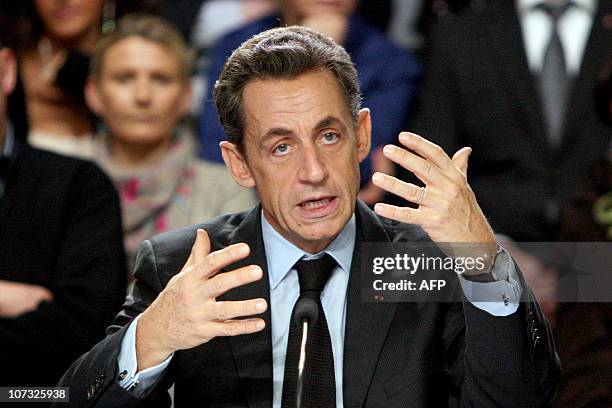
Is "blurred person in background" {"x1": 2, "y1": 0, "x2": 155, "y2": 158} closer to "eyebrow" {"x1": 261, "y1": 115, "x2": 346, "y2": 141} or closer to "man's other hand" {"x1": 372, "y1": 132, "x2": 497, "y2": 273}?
"eyebrow" {"x1": 261, "y1": 115, "x2": 346, "y2": 141}

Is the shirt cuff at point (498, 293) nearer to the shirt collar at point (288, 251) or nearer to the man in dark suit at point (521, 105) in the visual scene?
the shirt collar at point (288, 251)

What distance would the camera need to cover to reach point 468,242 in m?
1.41

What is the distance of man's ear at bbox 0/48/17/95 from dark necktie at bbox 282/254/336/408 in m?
1.07

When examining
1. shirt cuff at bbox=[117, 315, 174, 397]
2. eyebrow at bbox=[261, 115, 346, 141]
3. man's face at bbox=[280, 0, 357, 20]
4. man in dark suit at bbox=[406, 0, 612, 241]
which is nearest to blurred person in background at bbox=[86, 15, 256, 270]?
man's face at bbox=[280, 0, 357, 20]

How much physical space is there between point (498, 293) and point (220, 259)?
38cm

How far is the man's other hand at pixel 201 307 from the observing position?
139 cm

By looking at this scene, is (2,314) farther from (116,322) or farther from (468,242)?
(468,242)

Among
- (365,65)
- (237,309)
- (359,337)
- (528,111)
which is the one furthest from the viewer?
(365,65)

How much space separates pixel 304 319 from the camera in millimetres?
1450

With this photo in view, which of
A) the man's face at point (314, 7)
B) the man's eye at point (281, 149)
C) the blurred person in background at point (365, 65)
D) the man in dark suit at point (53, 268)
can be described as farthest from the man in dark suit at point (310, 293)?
the man's face at point (314, 7)

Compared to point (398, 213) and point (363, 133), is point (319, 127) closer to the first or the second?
point (363, 133)

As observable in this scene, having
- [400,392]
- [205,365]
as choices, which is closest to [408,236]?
[400,392]

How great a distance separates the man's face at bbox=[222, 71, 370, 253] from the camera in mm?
1589

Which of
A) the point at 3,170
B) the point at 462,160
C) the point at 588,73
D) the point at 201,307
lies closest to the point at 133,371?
the point at 201,307
